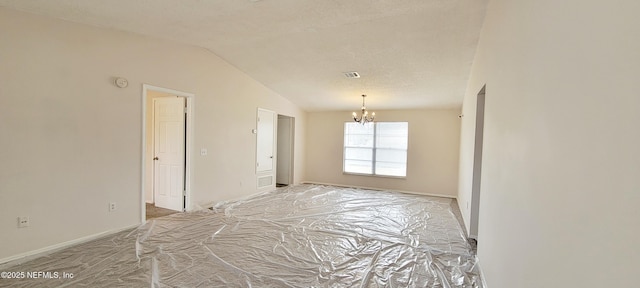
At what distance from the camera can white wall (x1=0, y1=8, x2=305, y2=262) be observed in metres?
2.72

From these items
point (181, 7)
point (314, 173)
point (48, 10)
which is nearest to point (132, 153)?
point (48, 10)

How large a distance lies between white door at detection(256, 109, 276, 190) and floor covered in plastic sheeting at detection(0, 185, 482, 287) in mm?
1738

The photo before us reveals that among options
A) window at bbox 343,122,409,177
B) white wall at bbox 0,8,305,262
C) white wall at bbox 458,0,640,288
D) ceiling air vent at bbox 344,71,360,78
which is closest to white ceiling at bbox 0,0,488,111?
ceiling air vent at bbox 344,71,360,78

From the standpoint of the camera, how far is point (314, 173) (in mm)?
8195

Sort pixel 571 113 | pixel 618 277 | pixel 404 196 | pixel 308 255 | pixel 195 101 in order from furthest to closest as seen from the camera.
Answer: pixel 404 196 → pixel 195 101 → pixel 308 255 → pixel 571 113 → pixel 618 277

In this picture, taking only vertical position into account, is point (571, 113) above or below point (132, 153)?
above


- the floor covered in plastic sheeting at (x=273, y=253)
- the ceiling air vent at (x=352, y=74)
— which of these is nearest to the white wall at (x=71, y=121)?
the floor covered in plastic sheeting at (x=273, y=253)

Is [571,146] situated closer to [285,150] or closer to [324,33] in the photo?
[324,33]

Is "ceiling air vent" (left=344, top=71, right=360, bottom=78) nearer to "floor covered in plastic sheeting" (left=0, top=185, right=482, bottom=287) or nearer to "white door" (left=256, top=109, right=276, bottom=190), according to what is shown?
"white door" (left=256, top=109, right=276, bottom=190)

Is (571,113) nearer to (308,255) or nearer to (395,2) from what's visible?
(395,2)

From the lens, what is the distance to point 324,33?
3672 millimetres

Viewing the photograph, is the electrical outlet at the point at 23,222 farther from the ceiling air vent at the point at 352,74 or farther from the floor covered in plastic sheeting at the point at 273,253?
the ceiling air vent at the point at 352,74

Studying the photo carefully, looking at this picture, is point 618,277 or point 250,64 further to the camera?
point 250,64

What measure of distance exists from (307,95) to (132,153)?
3.92 metres
